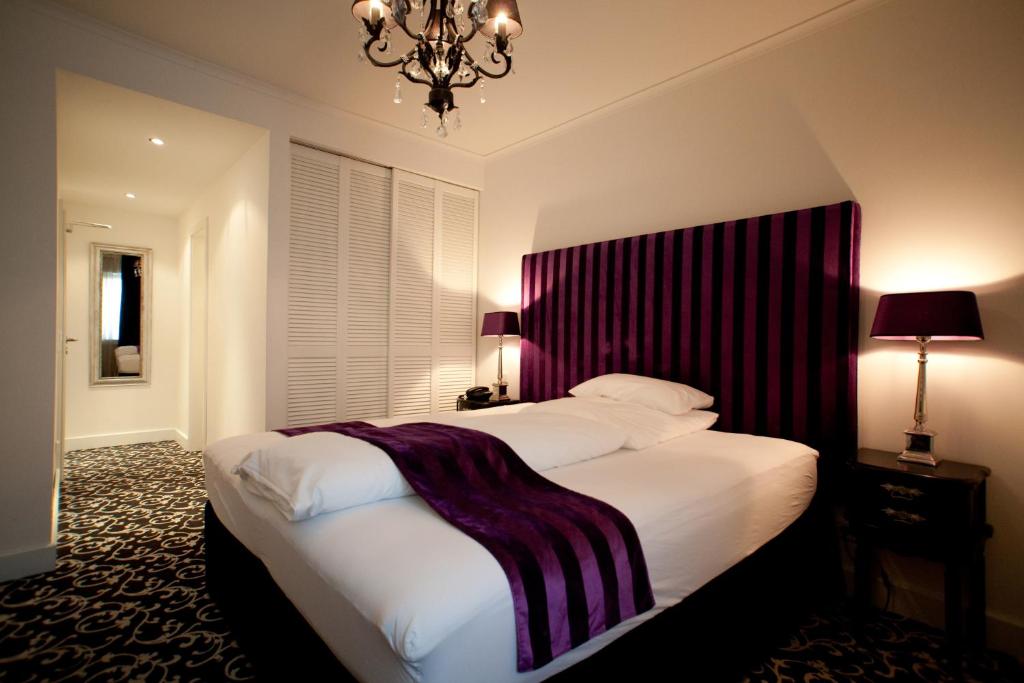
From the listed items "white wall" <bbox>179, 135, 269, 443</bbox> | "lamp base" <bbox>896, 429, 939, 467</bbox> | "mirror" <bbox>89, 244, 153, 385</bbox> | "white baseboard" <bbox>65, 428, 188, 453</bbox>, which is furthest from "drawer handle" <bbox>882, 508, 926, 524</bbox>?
"mirror" <bbox>89, 244, 153, 385</bbox>

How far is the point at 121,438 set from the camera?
5.05 m

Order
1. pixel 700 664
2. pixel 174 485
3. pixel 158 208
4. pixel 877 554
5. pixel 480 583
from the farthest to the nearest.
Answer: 1. pixel 158 208
2. pixel 174 485
3. pixel 877 554
4. pixel 700 664
5. pixel 480 583

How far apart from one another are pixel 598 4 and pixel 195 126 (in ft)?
8.83

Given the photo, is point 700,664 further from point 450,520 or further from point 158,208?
point 158,208

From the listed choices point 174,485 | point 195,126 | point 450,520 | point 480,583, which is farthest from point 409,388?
point 480,583

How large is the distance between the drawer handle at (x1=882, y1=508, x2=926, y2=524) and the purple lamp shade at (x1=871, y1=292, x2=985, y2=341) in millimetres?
710

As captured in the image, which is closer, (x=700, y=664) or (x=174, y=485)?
(x=700, y=664)

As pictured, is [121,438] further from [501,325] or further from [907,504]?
[907,504]

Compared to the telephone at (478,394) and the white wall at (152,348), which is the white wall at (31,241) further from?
the white wall at (152,348)

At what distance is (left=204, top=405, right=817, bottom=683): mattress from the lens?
95 cm

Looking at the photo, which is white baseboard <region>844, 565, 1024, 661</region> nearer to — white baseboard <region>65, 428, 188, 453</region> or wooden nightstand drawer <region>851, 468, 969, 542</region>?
wooden nightstand drawer <region>851, 468, 969, 542</region>

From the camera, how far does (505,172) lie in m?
4.27

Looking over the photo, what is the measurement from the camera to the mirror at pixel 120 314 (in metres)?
4.96

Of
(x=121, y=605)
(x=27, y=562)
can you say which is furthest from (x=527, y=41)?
(x=27, y=562)
